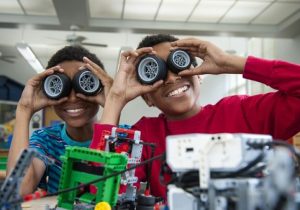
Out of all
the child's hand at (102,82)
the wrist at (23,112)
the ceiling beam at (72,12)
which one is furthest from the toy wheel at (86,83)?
the ceiling beam at (72,12)

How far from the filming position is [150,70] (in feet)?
4.83

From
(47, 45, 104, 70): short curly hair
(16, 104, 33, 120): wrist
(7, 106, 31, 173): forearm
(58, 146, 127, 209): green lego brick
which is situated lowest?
(58, 146, 127, 209): green lego brick

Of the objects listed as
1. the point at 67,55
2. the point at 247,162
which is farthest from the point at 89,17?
the point at 247,162

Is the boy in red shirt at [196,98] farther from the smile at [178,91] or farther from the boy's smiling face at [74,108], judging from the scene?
the boy's smiling face at [74,108]

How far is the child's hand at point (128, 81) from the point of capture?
1.57 m

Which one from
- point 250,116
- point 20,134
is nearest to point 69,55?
point 20,134

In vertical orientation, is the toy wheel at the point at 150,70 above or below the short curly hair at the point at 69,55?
below

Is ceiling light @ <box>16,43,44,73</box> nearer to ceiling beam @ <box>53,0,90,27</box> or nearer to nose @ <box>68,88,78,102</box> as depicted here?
ceiling beam @ <box>53,0,90,27</box>

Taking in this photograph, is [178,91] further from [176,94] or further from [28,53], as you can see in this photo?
[28,53]

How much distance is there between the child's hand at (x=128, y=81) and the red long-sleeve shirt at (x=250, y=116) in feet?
0.58

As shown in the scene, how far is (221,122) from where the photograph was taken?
4.99ft

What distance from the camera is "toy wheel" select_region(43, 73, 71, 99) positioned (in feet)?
5.02

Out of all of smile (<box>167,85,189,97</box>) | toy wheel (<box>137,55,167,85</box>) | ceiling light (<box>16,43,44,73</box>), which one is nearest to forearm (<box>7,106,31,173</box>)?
toy wheel (<box>137,55,167,85</box>)

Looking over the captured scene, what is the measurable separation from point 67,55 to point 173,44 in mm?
601
